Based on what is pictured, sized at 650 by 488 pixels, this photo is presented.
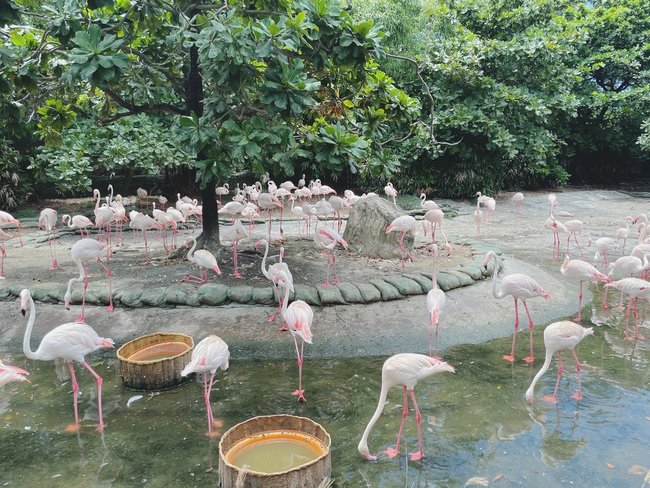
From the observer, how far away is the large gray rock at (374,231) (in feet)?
28.7

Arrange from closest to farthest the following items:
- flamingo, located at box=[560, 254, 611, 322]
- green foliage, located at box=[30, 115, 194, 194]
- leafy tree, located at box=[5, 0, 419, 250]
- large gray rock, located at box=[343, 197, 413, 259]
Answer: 1. leafy tree, located at box=[5, 0, 419, 250]
2. flamingo, located at box=[560, 254, 611, 322]
3. large gray rock, located at box=[343, 197, 413, 259]
4. green foliage, located at box=[30, 115, 194, 194]

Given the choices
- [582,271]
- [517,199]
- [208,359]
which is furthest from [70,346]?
[517,199]

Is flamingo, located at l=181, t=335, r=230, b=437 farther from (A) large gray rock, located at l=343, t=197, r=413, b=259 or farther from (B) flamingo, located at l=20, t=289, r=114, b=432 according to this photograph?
(A) large gray rock, located at l=343, t=197, r=413, b=259

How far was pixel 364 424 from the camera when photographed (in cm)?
425

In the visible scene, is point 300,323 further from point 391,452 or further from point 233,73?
point 233,73

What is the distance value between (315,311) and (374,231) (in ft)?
9.07

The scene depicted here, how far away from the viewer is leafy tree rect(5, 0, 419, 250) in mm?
4965

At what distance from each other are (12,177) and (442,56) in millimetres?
13640

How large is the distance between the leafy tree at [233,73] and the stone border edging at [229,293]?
1537 mm

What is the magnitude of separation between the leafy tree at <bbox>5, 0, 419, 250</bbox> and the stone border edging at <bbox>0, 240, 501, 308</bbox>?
5.04 feet

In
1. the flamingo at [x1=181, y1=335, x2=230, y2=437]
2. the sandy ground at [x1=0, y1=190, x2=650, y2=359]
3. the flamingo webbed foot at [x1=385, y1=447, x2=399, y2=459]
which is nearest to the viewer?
the flamingo webbed foot at [x1=385, y1=447, x2=399, y2=459]

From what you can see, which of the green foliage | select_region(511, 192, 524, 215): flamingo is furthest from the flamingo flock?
select_region(511, 192, 524, 215): flamingo

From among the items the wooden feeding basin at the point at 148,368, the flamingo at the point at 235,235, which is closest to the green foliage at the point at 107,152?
the flamingo at the point at 235,235

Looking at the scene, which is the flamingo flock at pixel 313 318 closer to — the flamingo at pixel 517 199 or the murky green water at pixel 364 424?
the murky green water at pixel 364 424
